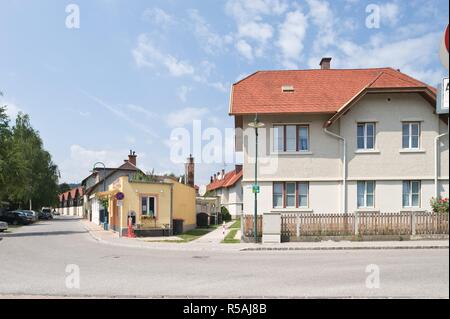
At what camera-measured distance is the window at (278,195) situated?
23.4 metres

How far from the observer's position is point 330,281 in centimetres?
1005

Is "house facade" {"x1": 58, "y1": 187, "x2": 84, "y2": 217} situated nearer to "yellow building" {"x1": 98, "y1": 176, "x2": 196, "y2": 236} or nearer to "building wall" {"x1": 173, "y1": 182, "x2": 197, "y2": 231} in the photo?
"building wall" {"x1": 173, "y1": 182, "x2": 197, "y2": 231}

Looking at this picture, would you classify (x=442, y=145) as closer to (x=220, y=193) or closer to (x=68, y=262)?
(x=68, y=262)

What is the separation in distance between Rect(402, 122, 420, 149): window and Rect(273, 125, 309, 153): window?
5.12 metres

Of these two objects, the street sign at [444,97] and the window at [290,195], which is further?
the window at [290,195]

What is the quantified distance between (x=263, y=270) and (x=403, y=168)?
45.3 ft

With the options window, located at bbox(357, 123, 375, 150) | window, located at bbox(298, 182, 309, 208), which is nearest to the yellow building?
window, located at bbox(298, 182, 309, 208)

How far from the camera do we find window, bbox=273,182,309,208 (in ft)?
76.6

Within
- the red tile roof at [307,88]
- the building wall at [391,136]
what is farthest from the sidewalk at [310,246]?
the red tile roof at [307,88]

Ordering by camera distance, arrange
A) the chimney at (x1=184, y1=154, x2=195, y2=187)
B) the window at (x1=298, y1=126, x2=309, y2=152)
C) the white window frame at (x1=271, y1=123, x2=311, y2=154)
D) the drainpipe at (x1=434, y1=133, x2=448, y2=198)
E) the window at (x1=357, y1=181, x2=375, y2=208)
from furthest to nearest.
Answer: the chimney at (x1=184, y1=154, x2=195, y2=187) → the window at (x1=298, y1=126, x2=309, y2=152) → the white window frame at (x1=271, y1=123, x2=311, y2=154) → the window at (x1=357, y1=181, x2=375, y2=208) → the drainpipe at (x1=434, y1=133, x2=448, y2=198)

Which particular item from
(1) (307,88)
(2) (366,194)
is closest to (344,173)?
(2) (366,194)

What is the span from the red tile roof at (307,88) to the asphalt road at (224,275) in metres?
9.34

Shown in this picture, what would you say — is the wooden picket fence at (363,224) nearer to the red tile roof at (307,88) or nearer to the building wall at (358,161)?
the building wall at (358,161)
